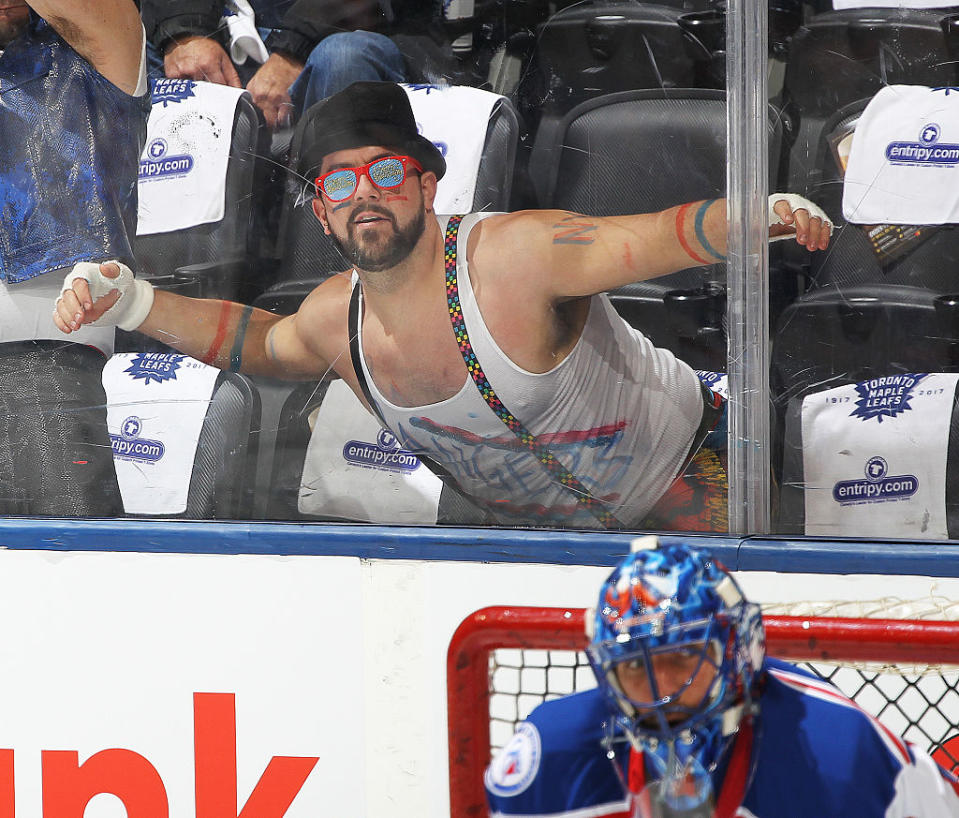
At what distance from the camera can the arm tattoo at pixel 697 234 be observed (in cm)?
217

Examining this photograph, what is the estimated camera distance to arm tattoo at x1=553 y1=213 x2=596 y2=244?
2.22 metres

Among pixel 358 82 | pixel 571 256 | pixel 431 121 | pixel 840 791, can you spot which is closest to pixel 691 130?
pixel 571 256

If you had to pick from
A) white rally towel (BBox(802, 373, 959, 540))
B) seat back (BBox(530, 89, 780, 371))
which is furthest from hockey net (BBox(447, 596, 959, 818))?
seat back (BBox(530, 89, 780, 371))

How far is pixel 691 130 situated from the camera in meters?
2.16

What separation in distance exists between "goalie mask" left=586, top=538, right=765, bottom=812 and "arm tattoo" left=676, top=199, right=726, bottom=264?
961 mm

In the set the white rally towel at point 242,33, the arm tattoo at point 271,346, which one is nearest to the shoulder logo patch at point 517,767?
the arm tattoo at point 271,346

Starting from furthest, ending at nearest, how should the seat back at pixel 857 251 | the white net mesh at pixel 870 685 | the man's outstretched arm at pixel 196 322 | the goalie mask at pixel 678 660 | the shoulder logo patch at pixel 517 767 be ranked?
the man's outstretched arm at pixel 196 322, the seat back at pixel 857 251, the white net mesh at pixel 870 685, the shoulder logo patch at pixel 517 767, the goalie mask at pixel 678 660

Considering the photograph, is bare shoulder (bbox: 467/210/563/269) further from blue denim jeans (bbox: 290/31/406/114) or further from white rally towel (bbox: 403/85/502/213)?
blue denim jeans (bbox: 290/31/406/114)

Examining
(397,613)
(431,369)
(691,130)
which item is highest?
(691,130)

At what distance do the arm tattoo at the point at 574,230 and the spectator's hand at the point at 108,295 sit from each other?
33.9 inches

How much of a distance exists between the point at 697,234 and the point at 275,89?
882 millimetres

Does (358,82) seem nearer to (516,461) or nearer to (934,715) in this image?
(516,461)

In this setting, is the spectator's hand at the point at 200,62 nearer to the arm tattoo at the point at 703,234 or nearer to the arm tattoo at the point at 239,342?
the arm tattoo at the point at 239,342

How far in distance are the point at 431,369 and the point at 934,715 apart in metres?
1.09
